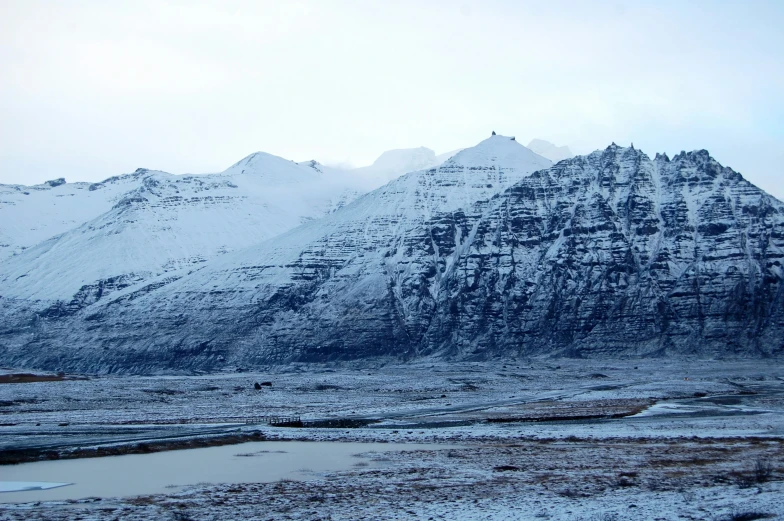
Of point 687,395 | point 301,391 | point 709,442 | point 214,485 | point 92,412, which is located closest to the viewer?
point 214,485

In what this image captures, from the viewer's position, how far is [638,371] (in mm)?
171625

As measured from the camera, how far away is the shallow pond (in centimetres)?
3891

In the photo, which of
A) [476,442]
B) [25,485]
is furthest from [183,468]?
[476,442]

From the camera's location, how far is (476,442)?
5403cm

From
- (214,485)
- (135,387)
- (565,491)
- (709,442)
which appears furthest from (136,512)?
(135,387)

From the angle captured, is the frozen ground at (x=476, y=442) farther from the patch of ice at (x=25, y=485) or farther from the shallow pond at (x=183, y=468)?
the patch of ice at (x=25, y=485)

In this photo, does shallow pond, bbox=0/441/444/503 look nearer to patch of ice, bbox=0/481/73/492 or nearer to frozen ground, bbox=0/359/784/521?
patch of ice, bbox=0/481/73/492

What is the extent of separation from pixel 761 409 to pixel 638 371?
97.2m

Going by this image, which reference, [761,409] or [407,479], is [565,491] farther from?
[761,409]

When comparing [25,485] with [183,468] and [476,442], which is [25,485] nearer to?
[183,468]

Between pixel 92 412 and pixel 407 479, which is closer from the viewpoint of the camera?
pixel 407 479

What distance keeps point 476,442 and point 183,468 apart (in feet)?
59.3

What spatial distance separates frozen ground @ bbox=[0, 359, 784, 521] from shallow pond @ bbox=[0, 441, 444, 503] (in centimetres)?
212

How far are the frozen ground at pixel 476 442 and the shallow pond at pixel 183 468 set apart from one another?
2115 millimetres
